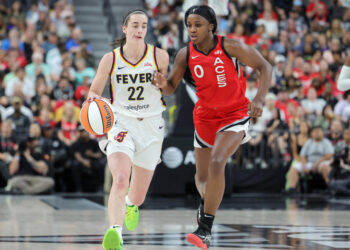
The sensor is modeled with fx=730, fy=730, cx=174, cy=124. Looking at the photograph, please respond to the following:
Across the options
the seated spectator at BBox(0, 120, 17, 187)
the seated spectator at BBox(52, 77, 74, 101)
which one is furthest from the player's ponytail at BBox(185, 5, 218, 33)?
the seated spectator at BBox(52, 77, 74, 101)

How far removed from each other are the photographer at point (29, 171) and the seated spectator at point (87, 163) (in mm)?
862

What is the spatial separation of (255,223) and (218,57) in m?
3.24

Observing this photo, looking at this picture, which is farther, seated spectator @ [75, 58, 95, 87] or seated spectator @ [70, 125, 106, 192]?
seated spectator @ [75, 58, 95, 87]

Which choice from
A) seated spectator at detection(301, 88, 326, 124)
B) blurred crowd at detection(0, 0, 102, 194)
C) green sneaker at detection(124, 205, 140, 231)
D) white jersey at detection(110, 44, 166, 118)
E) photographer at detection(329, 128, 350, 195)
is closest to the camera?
white jersey at detection(110, 44, 166, 118)

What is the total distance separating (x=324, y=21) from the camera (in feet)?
70.7

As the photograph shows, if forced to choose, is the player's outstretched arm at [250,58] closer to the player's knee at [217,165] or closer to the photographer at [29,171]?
the player's knee at [217,165]

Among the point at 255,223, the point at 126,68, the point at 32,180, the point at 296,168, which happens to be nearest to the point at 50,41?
the point at 32,180

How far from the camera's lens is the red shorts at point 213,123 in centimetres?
692

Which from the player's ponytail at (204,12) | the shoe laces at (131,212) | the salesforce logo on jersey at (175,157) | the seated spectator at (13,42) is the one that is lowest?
the shoe laces at (131,212)

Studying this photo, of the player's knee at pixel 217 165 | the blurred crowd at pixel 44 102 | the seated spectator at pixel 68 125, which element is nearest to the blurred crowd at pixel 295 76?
the blurred crowd at pixel 44 102

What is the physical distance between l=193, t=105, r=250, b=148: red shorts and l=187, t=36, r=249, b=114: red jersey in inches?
1.8

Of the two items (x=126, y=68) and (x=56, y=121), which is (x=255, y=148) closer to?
(x=56, y=121)

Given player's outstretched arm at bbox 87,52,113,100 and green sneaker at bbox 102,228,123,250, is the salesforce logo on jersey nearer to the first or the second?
player's outstretched arm at bbox 87,52,113,100

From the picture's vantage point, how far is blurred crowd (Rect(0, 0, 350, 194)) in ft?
48.3
